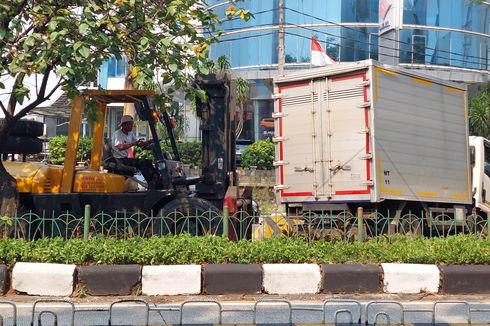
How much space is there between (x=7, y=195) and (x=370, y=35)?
85.0ft

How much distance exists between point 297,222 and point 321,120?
7.79ft

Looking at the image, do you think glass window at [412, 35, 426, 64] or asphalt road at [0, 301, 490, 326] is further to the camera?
glass window at [412, 35, 426, 64]

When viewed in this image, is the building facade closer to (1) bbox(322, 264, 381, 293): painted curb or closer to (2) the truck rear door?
(2) the truck rear door

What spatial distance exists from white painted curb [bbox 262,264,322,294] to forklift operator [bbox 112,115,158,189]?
9.14 ft

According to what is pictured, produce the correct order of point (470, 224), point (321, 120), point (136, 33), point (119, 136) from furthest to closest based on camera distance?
point (321, 120) < point (470, 224) < point (119, 136) < point (136, 33)

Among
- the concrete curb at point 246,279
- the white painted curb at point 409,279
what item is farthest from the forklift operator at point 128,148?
the white painted curb at point 409,279

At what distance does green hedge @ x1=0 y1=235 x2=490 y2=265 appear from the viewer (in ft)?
23.4

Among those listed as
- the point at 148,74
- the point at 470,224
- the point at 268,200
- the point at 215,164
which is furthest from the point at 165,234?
the point at 268,200

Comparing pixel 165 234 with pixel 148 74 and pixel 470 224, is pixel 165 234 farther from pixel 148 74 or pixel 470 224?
pixel 470 224

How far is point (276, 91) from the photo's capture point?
11.3 m

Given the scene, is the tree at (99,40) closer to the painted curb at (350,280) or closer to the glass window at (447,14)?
the painted curb at (350,280)

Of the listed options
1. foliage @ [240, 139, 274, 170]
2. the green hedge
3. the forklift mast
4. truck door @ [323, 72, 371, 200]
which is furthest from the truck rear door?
foliage @ [240, 139, 274, 170]

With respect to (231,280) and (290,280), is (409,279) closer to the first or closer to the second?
(290,280)

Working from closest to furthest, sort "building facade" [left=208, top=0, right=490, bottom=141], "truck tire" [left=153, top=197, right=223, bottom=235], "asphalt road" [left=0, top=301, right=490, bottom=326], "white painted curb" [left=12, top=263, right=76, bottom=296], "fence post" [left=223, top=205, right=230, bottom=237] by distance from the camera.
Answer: "asphalt road" [left=0, top=301, right=490, bottom=326] → "white painted curb" [left=12, top=263, right=76, bottom=296] → "fence post" [left=223, top=205, right=230, bottom=237] → "truck tire" [left=153, top=197, right=223, bottom=235] → "building facade" [left=208, top=0, right=490, bottom=141]
